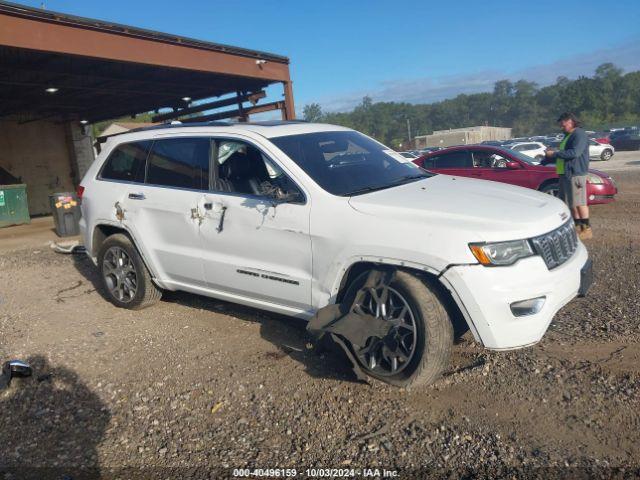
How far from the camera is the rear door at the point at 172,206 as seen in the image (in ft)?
15.7

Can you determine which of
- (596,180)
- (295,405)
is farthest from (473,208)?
(596,180)

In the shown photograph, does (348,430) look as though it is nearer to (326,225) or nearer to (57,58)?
(326,225)

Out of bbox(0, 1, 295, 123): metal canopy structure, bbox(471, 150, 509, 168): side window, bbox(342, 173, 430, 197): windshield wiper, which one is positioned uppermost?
bbox(0, 1, 295, 123): metal canopy structure

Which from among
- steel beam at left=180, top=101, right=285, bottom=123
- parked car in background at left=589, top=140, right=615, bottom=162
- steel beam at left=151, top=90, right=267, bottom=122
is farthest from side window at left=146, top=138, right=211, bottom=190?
parked car in background at left=589, top=140, right=615, bottom=162

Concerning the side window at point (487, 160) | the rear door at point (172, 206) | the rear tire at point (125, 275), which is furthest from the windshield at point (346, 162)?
the side window at point (487, 160)

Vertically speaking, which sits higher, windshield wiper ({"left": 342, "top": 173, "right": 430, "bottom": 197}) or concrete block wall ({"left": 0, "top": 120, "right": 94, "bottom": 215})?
concrete block wall ({"left": 0, "top": 120, "right": 94, "bottom": 215})

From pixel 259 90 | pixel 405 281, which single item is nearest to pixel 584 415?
pixel 405 281

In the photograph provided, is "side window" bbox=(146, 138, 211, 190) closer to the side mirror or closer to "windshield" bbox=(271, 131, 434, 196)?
"windshield" bbox=(271, 131, 434, 196)

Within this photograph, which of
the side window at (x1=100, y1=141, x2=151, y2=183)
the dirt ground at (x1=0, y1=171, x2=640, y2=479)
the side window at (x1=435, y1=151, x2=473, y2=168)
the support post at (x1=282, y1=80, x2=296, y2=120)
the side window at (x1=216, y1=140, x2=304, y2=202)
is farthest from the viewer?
the support post at (x1=282, y1=80, x2=296, y2=120)

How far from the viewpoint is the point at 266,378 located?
→ 4023 mm

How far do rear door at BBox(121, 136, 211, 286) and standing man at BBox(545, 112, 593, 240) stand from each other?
5.28 metres

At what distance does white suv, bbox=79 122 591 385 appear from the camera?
→ 133 inches

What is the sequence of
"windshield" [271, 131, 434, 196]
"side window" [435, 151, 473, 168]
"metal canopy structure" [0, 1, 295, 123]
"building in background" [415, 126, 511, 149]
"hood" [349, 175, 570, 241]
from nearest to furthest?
"hood" [349, 175, 570, 241], "windshield" [271, 131, 434, 196], "metal canopy structure" [0, 1, 295, 123], "side window" [435, 151, 473, 168], "building in background" [415, 126, 511, 149]

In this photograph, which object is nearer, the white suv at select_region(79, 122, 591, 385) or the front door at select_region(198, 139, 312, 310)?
the white suv at select_region(79, 122, 591, 385)
